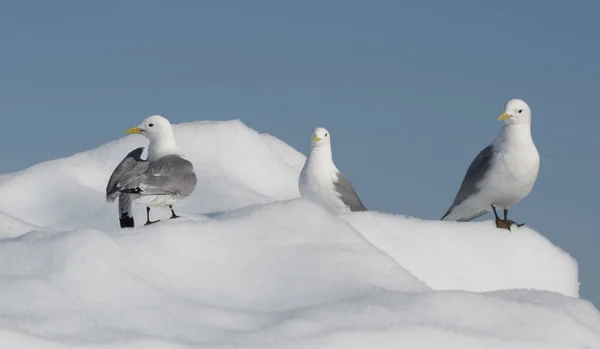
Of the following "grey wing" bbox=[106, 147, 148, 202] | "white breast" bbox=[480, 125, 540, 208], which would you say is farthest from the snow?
"white breast" bbox=[480, 125, 540, 208]

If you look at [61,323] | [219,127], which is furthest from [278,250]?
[219,127]

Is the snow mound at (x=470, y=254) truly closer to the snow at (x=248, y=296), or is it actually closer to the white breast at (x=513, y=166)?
the white breast at (x=513, y=166)

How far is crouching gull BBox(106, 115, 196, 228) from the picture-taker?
7.29m

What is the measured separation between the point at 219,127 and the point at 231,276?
7178 millimetres

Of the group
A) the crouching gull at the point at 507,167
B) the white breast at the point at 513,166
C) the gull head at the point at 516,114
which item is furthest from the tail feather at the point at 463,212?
the gull head at the point at 516,114

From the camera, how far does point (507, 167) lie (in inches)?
336

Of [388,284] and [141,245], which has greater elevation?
[141,245]

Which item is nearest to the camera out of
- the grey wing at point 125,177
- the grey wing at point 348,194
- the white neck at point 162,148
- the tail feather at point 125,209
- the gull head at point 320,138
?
the grey wing at point 125,177

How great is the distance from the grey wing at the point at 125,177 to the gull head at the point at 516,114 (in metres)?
3.68

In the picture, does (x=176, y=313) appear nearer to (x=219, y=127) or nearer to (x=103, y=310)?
(x=103, y=310)

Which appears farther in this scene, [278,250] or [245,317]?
[278,250]

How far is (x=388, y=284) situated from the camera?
460 cm

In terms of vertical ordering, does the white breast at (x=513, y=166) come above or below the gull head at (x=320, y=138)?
below

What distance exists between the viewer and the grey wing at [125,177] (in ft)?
23.9
